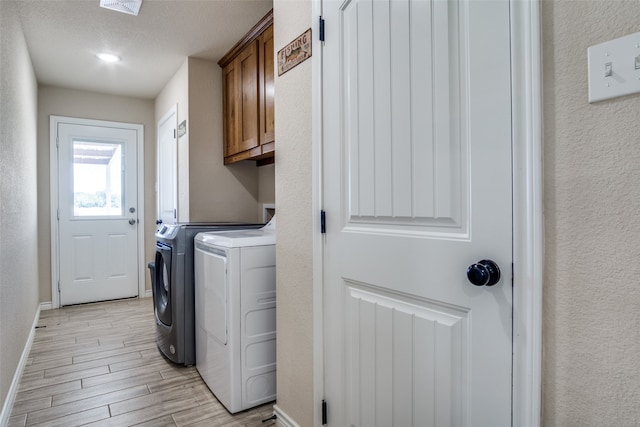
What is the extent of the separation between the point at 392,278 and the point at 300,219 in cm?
59

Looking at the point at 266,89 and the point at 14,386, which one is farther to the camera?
the point at 266,89

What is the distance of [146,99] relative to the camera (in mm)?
4375

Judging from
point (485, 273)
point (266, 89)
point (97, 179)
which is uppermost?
point (266, 89)

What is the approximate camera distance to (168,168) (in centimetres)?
381

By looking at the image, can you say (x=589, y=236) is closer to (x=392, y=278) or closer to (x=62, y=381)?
(x=392, y=278)

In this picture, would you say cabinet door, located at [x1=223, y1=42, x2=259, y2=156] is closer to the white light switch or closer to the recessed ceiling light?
the recessed ceiling light

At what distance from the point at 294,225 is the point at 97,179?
353 centimetres

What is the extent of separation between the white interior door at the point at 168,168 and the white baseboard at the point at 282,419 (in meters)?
2.35

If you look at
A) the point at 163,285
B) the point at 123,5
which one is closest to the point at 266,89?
the point at 123,5

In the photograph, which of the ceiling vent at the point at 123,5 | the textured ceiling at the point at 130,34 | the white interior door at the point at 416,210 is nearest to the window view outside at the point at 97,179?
the textured ceiling at the point at 130,34

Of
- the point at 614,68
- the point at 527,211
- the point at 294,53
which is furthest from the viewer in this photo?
the point at 294,53

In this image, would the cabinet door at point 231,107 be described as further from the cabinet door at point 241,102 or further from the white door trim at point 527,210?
the white door trim at point 527,210

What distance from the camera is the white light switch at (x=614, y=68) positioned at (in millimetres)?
650

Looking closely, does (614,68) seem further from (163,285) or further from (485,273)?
(163,285)
